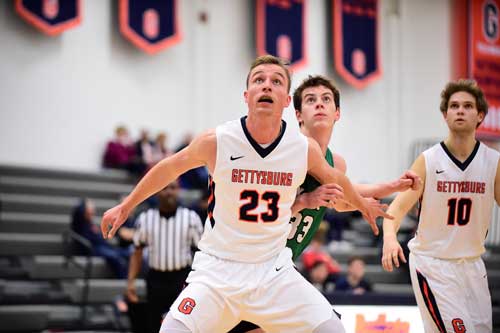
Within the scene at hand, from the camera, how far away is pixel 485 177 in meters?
5.82

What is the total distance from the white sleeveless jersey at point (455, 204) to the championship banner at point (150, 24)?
11.0 m

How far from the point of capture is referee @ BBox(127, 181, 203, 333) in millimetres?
8914

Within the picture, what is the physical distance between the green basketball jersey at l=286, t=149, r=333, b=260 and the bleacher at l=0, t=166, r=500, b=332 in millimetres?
2929

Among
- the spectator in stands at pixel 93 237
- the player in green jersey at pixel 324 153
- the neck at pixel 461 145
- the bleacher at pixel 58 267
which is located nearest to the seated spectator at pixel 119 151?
the bleacher at pixel 58 267

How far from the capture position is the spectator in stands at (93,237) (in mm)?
11359

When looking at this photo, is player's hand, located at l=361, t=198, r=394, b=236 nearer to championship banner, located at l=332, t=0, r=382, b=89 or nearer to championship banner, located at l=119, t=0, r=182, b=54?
championship banner, located at l=119, t=0, r=182, b=54

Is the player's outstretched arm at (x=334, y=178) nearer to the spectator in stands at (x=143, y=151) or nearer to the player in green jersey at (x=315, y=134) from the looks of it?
the player in green jersey at (x=315, y=134)

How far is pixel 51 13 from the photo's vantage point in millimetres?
14844

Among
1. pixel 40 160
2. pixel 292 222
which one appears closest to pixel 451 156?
pixel 292 222

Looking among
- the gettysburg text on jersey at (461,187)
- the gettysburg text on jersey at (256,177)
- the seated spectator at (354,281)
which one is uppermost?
the gettysburg text on jersey at (256,177)

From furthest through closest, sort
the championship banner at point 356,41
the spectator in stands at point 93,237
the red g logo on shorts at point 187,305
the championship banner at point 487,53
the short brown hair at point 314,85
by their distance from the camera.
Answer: the championship banner at point 487,53 → the championship banner at point 356,41 → the spectator in stands at point 93,237 → the short brown hair at point 314,85 → the red g logo on shorts at point 187,305

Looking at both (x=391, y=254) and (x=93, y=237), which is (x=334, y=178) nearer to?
(x=391, y=254)

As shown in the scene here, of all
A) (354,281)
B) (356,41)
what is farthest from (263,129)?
(356,41)

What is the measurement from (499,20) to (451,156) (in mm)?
15542
